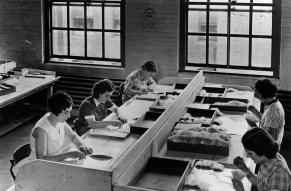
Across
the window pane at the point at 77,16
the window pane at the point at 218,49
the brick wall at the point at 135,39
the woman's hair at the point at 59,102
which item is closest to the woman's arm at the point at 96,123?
the woman's hair at the point at 59,102

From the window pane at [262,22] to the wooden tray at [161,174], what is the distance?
4701 millimetres

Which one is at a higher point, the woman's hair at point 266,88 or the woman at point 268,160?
the woman's hair at point 266,88

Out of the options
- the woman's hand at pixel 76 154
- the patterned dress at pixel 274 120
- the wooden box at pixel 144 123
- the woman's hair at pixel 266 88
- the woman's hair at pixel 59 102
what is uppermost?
the woman's hair at pixel 266 88

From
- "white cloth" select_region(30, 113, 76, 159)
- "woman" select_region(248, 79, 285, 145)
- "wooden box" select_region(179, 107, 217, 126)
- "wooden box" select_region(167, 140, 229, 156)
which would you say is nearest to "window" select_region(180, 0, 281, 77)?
"wooden box" select_region(179, 107, 217, 126)

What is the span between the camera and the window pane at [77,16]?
384 inches

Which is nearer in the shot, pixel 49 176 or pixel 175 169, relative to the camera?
pixel 49 176

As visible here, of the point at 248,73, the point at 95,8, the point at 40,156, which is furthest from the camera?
the point at 95,8

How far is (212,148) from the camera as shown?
16.8 ft

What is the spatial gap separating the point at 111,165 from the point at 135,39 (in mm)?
5443

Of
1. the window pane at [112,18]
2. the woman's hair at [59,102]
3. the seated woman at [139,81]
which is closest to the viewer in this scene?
the woman's hair at [59,102]

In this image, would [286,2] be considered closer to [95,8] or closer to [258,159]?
[95,8]

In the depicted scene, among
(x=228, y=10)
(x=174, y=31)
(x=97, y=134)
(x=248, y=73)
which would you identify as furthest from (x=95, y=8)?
(x=97, y=134)

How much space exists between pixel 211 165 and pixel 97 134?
1470 mm

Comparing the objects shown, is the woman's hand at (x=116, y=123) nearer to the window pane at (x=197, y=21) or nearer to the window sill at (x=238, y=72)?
the window sill at (x=238, y=72)
